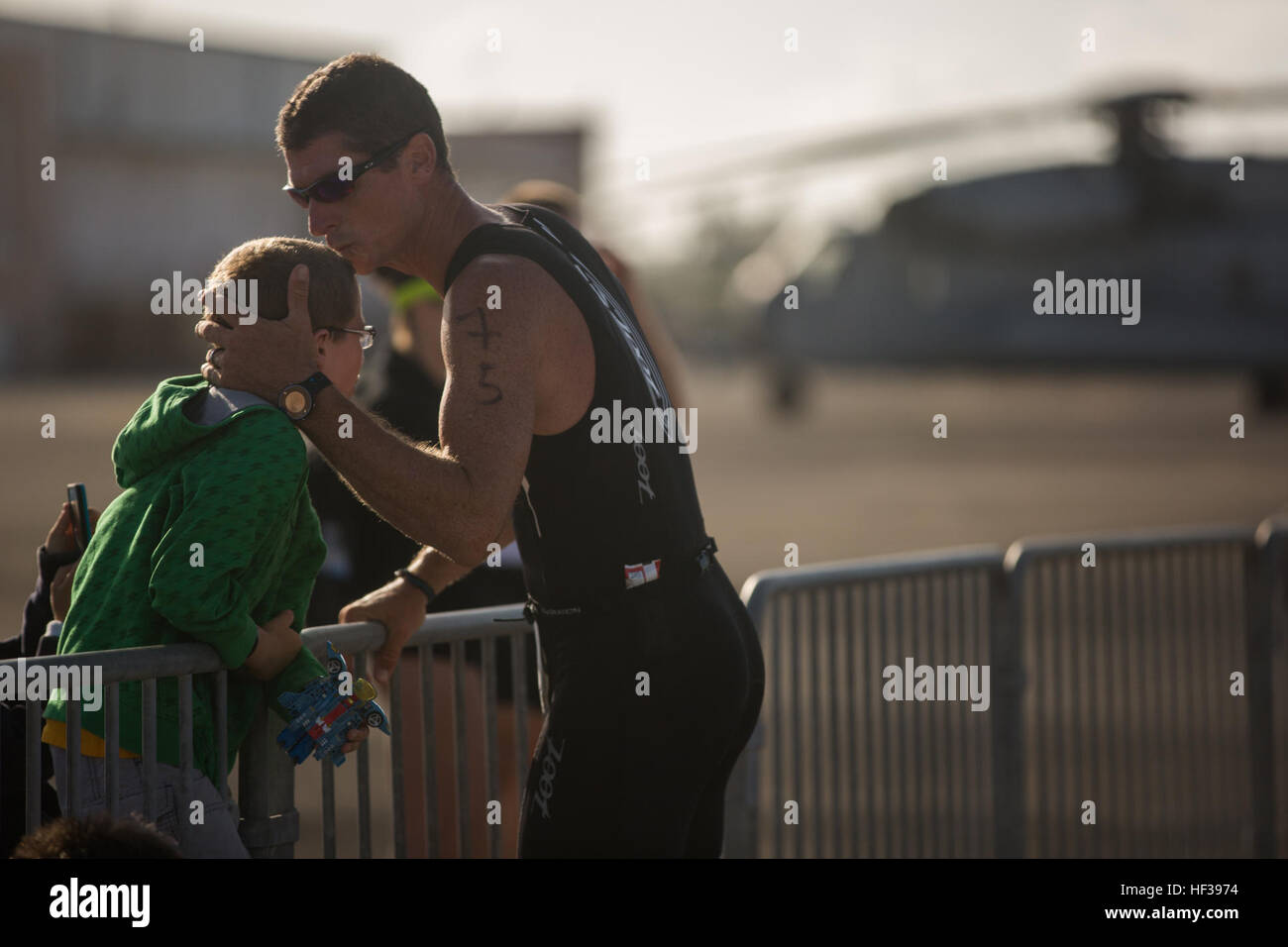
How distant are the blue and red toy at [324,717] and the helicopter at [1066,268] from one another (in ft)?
70.9

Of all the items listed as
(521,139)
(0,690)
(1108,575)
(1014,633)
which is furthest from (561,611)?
(521,139)

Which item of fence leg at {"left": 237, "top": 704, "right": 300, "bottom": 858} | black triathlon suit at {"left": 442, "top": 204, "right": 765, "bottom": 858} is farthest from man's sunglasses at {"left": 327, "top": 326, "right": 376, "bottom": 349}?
fence leg at {"left": 237, "top": 704, "right": 300, "bottom": 858}

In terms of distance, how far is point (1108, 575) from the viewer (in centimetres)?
493

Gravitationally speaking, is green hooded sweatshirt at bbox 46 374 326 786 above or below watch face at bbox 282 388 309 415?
below

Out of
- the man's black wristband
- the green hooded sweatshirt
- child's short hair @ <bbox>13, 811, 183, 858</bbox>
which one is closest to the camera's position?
child's short hair @ <bbox>13, 811, 183, 858</bbox>

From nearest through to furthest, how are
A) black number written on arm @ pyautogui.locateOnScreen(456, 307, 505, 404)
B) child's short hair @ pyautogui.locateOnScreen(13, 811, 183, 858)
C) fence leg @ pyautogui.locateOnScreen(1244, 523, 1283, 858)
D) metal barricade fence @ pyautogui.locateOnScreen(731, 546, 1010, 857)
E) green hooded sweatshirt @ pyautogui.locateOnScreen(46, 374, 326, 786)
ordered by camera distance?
child's short hair @ pyautogui.locateOnScreen(13, 811, 183, 858) → green hooded sweatshirt @ pyautogui.locateOnScreen(46, 374, 326, 786) → black number written on arm @ pyautogui.locateOnScreen(456, 307, 505, 404) → metal barricade fence @ pyautogui.locateOnScreen(731, 546, 1010, 857) → fence leg @ pyautogui.locateOnScreen(1244, 523, 1283, 858)

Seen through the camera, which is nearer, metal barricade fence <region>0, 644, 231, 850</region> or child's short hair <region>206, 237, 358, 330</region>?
metal barricade fence <region>0, 644, 231, 850</region>

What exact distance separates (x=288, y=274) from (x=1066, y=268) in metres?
25.2

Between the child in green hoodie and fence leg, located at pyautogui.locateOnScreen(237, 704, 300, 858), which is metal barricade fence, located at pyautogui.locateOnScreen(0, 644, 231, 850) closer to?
the child in green hoodie

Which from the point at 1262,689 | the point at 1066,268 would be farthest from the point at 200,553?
the point at 1066,268

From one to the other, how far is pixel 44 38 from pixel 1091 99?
4754 cm

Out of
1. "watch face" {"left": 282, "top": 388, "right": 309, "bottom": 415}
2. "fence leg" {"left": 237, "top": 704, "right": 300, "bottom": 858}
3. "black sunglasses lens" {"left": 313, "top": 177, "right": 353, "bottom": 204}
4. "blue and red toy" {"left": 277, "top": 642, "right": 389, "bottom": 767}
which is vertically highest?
"black sunglasses lens" {"left": 313, "top": 177, "right": 353, "bottom": 204}

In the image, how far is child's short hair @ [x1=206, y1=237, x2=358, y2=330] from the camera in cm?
255
